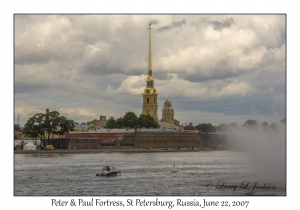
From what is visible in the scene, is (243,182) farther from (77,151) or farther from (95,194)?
(77,151)

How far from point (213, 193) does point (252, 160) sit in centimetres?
1083

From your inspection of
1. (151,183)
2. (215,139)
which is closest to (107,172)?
(151,183)

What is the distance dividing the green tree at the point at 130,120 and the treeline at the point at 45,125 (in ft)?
79.0

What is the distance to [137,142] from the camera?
105 meters

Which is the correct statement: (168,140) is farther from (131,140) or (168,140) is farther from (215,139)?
(215,139)

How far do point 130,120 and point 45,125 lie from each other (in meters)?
29.0

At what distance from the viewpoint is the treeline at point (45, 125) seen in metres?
93.1

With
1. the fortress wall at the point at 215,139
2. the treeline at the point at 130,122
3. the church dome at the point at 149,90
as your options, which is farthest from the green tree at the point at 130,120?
the church dome at the point at 149,90

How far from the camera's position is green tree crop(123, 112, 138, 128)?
11956 cm

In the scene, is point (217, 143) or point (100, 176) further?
point (217, 143)

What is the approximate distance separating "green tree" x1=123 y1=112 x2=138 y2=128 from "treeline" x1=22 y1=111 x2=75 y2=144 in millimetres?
24068

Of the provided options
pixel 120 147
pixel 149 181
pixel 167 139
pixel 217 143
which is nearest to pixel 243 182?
pixel 149 181
